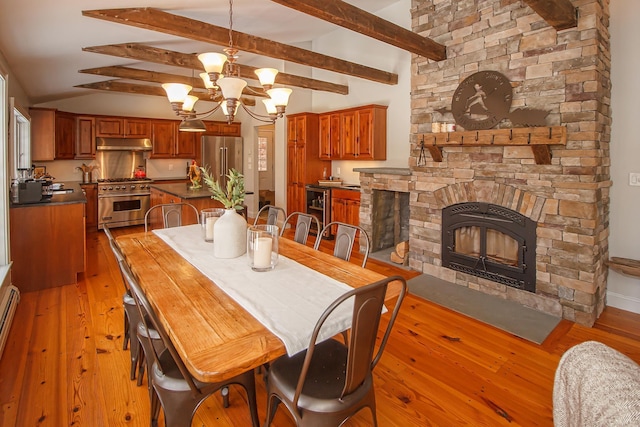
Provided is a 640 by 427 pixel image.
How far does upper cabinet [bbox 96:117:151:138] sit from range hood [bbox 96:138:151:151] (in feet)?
0.26

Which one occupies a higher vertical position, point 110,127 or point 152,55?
point 152,55

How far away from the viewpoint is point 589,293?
313cm

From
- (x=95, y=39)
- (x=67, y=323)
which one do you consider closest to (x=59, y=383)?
(x=67, y=323)

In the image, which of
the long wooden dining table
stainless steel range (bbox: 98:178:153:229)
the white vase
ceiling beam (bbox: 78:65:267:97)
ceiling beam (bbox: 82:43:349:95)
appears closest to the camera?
the long wooden dining table

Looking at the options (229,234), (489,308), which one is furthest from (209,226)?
(489,308)

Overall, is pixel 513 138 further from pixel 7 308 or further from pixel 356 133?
pixel 7 308

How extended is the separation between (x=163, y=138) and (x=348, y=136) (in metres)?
4.20

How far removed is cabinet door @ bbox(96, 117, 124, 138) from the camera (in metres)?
7.08

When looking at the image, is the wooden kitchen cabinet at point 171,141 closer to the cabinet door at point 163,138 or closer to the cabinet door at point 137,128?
the cabinet door at point 163,138

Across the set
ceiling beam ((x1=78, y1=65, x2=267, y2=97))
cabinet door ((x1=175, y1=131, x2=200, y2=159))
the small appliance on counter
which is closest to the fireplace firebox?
ceiling beam ((x1=78, y1=65, x2=267, y2=97))

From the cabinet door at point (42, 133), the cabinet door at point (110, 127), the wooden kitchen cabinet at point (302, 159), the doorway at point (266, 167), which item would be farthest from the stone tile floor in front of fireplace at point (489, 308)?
the doorway at point (266, 167)

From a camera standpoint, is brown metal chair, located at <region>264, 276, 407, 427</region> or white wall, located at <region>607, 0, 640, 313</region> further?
white wall, located at <region>607, 0, 640, 313</region>

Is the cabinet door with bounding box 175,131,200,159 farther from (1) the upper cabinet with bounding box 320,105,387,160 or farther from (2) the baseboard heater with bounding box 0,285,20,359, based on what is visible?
(2) the baseboard heater with bounding box 0,285,20,359

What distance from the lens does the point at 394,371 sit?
2477 mm
